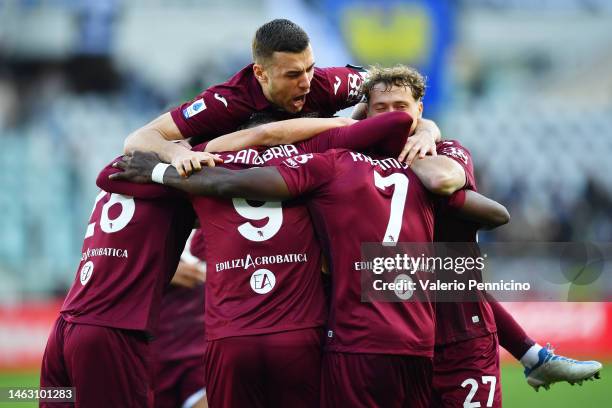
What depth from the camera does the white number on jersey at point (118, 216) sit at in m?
5.39

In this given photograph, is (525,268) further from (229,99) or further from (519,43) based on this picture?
(229,99)

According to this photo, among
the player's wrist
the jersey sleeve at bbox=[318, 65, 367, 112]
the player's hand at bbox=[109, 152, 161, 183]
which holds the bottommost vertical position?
the player's wrist

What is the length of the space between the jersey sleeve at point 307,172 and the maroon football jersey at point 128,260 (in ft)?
2.60

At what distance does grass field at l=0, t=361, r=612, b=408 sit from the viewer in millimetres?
9773

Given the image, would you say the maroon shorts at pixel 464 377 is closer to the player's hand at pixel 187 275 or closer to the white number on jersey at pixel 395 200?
the white number on jersey at pixel 395 200

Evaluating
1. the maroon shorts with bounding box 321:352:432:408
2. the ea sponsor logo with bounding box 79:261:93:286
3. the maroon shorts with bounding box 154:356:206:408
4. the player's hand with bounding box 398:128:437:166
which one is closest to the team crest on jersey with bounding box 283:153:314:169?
the player's hand with bounding box 398:128:437:166

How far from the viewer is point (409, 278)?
4.87 metres

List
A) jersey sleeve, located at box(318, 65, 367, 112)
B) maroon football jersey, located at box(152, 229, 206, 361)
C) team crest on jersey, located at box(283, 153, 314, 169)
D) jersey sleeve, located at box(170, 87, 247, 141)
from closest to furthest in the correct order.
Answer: team crest on jersey, located at box(283, 153, 314, 169), jersey sleeve, located at box(170, 87, 247, 141), jersey sleeve, located at box(318, 65, 367, 112), maroon football jersey, located at box(152, 229, 206, 361)

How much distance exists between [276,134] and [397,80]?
33.2 inches

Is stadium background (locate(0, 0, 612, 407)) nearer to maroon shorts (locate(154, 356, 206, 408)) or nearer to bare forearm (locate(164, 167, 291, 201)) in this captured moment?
maroon shorts (locate(154, 356, 206, 408))

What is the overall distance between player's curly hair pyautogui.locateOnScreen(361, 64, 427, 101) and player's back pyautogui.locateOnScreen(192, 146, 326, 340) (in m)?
1.02

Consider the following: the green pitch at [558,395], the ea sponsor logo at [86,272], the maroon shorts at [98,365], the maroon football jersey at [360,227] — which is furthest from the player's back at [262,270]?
the green pitch at [558,395]

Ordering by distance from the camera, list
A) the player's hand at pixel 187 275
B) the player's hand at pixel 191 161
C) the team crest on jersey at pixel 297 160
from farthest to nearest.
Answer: the player's hand at pixel 187 275 → the player's hand at pixel 191 161 → the team crest on jersey at pixel 297 160

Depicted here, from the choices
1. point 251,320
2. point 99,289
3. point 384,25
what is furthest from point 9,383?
point 384,25
